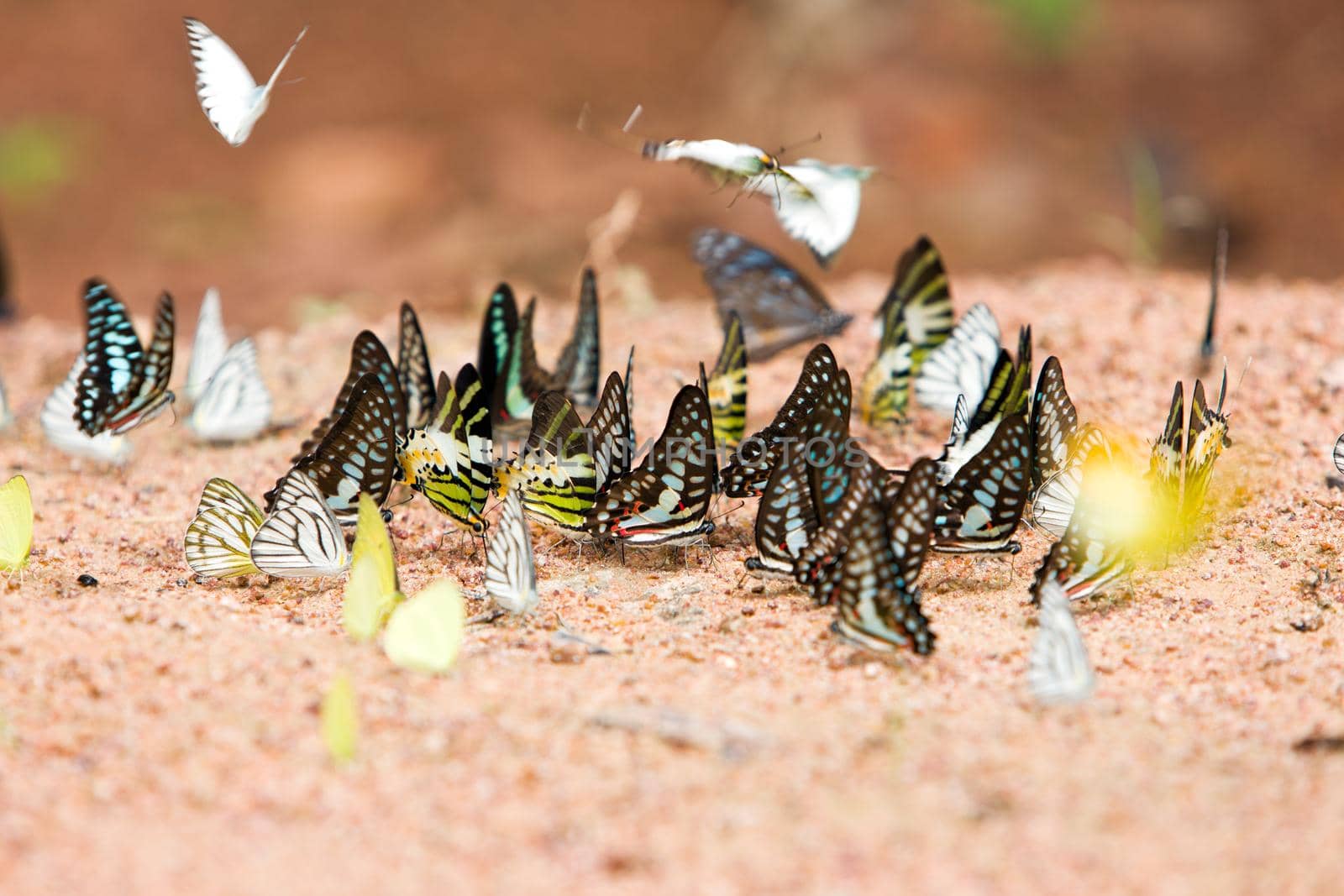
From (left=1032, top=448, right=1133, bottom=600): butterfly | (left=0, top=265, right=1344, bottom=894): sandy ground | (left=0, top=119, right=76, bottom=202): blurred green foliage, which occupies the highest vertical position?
(left=0, top=119, right=76, bottom=202): blurred green foliage

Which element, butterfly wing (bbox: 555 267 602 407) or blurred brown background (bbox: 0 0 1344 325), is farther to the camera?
blurred brown background (bbox: 0 0 1344 325)

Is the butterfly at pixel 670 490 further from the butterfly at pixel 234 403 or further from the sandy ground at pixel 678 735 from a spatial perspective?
the butterfly at pixel 234 403

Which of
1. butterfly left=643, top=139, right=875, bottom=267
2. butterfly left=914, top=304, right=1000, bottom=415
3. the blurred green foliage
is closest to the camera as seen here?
butterfly left=643, top=139, right=875, bottom=267

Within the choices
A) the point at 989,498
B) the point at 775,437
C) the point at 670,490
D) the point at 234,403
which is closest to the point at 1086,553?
the point at 989,498

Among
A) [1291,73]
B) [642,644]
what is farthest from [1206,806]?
[1291,73]

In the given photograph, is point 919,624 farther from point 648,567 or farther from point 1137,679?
point 648,567

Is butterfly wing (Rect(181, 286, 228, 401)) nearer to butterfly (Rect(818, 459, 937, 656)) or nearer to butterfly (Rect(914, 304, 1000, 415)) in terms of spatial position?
butterfly (Rect(914, 304, 1000, 415))

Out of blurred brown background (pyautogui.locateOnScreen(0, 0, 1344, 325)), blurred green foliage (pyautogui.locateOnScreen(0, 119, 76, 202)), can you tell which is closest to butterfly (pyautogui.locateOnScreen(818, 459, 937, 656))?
blurred brown background (pyautogui.locateOnScreen(0, 0, 1344, 325))
